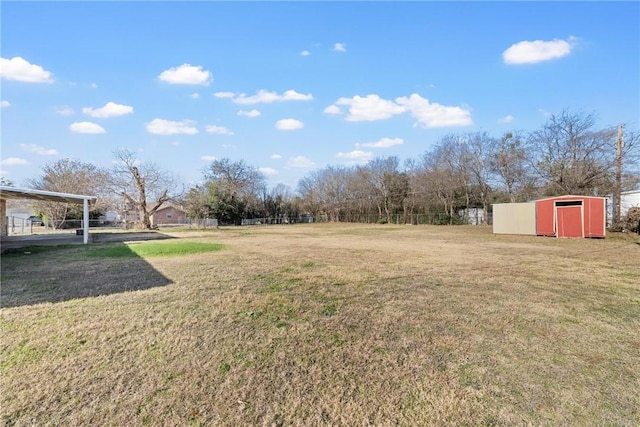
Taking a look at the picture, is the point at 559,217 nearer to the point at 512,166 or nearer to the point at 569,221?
the point at 569,221

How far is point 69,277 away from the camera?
6.18 m

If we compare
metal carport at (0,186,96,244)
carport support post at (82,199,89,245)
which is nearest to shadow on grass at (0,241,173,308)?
metal carport at (0,186,96,244)

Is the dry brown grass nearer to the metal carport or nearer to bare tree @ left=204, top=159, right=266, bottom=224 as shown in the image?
the metal carport

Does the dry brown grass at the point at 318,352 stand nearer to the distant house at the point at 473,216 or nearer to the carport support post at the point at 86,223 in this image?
the carport support post at the point at 86,223

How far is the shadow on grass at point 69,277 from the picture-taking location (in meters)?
4.86

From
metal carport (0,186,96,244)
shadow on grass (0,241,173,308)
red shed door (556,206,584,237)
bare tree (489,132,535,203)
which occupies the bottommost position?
shadow on grass (0,241,173,308)

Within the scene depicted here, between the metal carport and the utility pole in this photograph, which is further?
the utility pole

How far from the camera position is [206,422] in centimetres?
202

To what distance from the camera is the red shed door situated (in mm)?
16188

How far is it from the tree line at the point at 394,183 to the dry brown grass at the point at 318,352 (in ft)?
63.4

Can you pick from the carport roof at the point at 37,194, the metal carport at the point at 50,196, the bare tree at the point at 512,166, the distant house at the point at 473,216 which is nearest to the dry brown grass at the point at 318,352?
the carport roof at the point at 37,194

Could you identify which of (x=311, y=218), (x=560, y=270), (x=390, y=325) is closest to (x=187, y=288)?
(x=390, y=325)

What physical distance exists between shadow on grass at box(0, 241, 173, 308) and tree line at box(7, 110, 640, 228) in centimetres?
2022

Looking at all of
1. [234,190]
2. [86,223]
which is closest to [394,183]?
[234,190]
